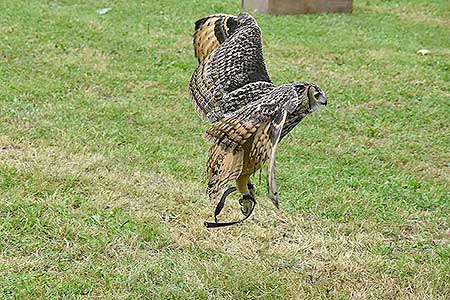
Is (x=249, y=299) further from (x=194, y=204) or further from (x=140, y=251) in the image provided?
(x=194, y=204)

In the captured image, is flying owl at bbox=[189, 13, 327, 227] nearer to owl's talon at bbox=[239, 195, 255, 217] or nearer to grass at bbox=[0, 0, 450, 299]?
owl's talon at bbox=[239, 195, 255, 217]

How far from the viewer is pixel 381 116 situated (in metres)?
6.52

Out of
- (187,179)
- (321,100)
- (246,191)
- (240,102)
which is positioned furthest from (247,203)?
(187,179)

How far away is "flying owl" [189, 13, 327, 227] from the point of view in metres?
1.87

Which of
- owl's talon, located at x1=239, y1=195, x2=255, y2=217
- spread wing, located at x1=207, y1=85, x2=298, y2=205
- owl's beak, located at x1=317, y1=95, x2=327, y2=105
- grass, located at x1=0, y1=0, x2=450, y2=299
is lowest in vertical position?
grass, located at x1=0, y1=0, x2=450, y2=299

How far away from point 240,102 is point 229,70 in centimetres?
15

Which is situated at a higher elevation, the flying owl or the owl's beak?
the owl's beak

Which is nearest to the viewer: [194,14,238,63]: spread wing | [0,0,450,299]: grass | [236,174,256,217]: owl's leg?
[236,174,256,217]: owl's leg

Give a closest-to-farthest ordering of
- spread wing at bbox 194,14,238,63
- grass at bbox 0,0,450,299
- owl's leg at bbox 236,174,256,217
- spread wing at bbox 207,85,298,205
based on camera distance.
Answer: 1. spread wing at bbox 207,85,298,205
2. owl's leg at bbox 236,174,256,217
3. spread wing at bbox 194,14,238,63
4. grass at bbox 0,0,450,299

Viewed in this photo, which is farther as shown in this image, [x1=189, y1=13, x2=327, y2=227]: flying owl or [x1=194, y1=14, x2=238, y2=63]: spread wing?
[x1=194, y1=14, x2=238, y2=63]: spread wing

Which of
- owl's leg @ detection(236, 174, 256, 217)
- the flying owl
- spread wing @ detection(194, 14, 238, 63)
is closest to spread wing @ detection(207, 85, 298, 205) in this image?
the flying owl

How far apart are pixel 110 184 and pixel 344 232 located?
1.53 metres

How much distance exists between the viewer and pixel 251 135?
193cm

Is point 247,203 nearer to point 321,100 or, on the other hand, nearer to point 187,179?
point 321,100
